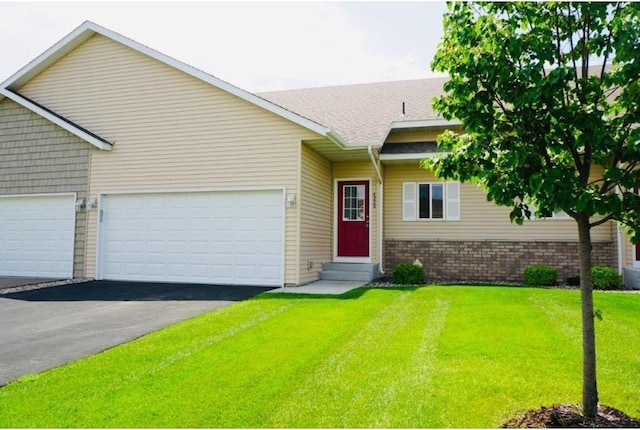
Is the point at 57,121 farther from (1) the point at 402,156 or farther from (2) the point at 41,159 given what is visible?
(1) the point at 402,156

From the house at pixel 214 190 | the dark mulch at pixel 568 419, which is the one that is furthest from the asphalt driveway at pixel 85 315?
the dark mulch at pixel 568 419

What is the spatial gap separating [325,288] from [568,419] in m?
7.10

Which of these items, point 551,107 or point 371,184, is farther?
point 371,184

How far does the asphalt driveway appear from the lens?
17.4ft

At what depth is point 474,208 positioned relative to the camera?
510 inches

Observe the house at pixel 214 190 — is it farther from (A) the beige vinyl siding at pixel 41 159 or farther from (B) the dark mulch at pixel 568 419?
(B) the dark mulch at pixel 568 419

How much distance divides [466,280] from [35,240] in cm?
1172

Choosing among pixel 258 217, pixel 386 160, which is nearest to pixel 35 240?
pixel 258 217

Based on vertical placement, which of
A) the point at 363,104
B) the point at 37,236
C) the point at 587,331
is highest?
the point at 363,104

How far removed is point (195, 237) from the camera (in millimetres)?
11539

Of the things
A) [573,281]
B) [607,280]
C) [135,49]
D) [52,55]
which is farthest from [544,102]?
[52,55]

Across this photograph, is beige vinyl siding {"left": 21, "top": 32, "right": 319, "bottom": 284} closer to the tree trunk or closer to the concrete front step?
the concrete front step

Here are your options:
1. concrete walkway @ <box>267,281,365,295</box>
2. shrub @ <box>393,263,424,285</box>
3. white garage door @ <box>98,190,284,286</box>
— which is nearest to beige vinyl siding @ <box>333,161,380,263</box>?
shrub @ <box>393,263,424,285</box>

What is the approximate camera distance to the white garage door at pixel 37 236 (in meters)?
12.6
